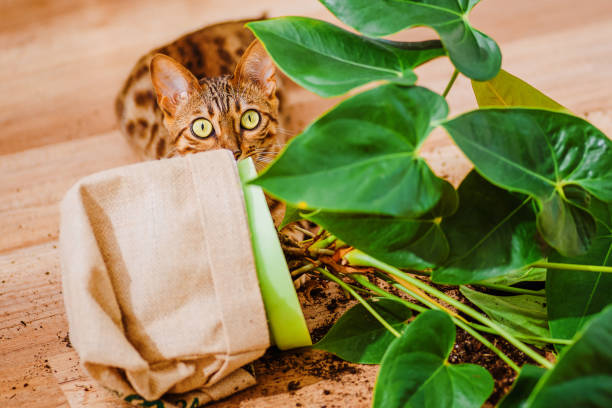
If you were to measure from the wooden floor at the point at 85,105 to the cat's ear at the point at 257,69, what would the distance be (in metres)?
0.33

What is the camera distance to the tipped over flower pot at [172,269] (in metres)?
0.66

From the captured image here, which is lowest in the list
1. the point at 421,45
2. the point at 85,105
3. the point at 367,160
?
the point at 367,160

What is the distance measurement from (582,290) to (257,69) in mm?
847

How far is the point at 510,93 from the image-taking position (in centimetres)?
80

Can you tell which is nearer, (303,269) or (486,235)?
(486,235)

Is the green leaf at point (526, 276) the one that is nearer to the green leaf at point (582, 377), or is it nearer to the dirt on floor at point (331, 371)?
the dirt on floor at point (331, 371)

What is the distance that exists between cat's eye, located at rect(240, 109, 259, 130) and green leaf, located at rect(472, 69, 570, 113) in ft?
1.83

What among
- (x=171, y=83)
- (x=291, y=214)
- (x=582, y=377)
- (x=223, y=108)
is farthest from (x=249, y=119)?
(x=582, y=377)

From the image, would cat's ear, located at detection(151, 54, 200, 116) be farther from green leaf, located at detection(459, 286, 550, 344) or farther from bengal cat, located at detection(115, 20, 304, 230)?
green leaf, located at detection(459, 286, 550, 344)

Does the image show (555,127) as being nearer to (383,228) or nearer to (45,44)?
(383,228)

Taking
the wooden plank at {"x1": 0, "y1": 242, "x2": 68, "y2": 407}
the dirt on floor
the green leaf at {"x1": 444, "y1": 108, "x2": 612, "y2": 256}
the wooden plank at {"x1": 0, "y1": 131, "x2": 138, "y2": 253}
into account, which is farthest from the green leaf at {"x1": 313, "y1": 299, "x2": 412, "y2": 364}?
the wooden plank at {"x1": 0, "y1": 131, "x2": 138, "y2": 253}

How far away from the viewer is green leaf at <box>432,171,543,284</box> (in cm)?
61

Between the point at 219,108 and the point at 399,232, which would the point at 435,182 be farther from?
the point at 219,108

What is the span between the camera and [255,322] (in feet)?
2.19
